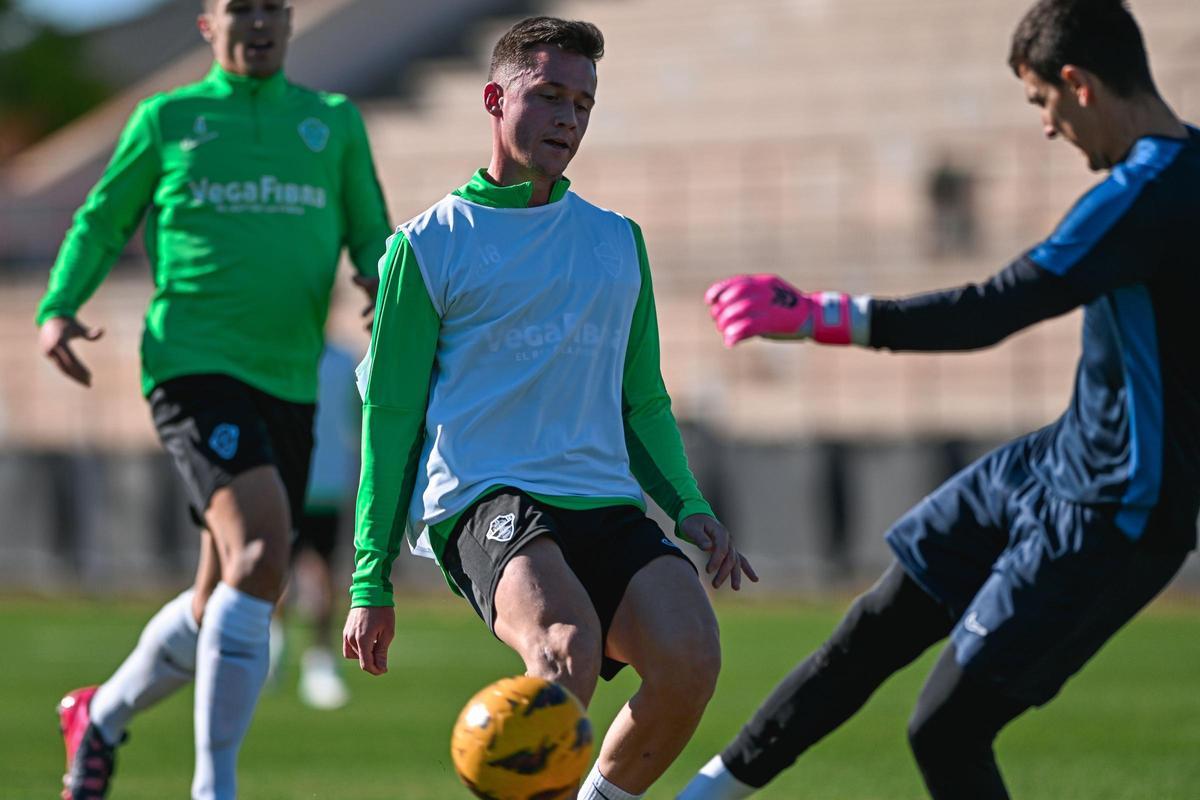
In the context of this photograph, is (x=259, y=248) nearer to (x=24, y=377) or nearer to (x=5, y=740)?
(x=5, y=740)

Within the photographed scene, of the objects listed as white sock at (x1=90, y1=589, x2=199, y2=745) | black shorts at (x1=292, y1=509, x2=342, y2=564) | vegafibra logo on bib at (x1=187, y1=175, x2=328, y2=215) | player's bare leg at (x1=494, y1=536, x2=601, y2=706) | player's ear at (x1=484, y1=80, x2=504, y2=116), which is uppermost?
player's ear at (x1=484, y1=80, x2=504, y2=116)

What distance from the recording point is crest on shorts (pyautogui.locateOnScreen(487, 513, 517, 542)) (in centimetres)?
498

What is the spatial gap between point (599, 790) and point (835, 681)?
0.84 m

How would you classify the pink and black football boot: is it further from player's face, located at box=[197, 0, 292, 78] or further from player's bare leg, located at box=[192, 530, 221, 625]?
player's face, located at box=[197, 0, 292, 78]

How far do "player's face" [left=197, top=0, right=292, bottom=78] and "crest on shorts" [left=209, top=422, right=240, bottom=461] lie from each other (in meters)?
1.27

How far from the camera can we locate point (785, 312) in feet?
16.1

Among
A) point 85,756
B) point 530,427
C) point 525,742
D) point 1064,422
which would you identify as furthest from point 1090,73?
point 85,756

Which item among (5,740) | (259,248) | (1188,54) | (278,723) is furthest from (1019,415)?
(259,248)

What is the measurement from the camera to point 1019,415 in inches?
767

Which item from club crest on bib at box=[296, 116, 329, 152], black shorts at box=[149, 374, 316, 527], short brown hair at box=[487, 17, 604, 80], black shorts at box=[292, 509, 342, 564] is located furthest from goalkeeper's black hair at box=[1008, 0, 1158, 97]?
black shorts at box=[292, 509, 342, 564]

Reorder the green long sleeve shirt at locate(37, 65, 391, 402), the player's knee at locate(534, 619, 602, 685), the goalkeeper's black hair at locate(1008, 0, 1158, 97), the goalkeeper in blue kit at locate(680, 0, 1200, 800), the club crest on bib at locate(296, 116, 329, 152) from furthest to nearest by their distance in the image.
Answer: the club crest on bib at locate(296, 116, 329, 152) < the green long sleeve shirt at locate(37, 65, 391, 402) < the goalkeeper's black hair at locate(1008, 0, 1158, 97) < the goalkeeper in blue kit at locate(680, 0, 1200, 800) < the player's knee at locate(534, 619, 602, 685)

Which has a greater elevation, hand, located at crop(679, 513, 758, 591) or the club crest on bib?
the club crest on bib

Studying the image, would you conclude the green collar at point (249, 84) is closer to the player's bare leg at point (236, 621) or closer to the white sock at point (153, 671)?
the player's bare leg at point (236, 621)

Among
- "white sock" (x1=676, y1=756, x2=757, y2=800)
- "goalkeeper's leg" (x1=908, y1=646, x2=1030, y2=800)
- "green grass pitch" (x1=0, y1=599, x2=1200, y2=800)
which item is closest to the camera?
"goalkeeper's leg" (x1=908, y1=646, x2=1030, y2=800)
